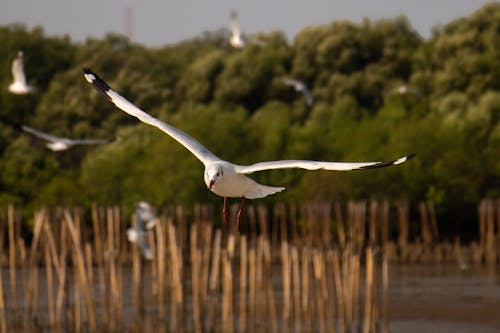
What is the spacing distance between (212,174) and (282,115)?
47.4 meters

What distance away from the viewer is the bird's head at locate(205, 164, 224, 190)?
1434cm

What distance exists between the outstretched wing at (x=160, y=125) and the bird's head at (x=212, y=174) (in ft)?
1.47

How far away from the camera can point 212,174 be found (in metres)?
14.4

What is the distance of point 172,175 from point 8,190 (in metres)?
7.77

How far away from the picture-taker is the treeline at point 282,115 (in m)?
55.6

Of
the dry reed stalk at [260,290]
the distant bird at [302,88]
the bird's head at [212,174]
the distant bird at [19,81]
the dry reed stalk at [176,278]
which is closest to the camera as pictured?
the bird's head at [212,174]

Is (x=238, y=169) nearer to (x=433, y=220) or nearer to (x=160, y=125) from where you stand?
(x=160, y=125)

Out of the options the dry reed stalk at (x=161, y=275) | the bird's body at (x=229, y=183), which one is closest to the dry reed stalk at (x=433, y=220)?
the dry reed stalk at (x=161, y=275)

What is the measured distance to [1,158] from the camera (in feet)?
190

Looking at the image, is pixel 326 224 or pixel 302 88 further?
pixel 302 88

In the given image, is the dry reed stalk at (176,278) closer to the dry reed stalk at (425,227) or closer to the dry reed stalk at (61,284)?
the dry reed stalk at (61,284)

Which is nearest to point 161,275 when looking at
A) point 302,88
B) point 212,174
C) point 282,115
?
point 212,174

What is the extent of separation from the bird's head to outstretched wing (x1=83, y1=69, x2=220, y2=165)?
0.45m

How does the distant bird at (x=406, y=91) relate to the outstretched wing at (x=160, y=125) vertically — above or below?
above
